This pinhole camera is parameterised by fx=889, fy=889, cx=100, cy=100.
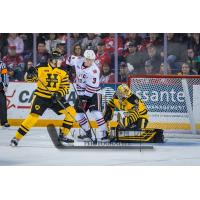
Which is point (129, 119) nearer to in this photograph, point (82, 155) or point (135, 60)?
point (135, 60)

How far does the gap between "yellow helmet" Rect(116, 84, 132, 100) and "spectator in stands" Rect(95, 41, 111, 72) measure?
25 centimetres

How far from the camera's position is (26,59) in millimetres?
7809

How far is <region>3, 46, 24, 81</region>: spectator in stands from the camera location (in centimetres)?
779

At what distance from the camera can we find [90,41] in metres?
7.66

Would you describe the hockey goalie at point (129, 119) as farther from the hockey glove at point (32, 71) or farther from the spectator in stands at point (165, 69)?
the hockey glove at point (32, 71)

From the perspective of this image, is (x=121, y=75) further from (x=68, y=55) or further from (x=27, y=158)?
(x=27, y=158)

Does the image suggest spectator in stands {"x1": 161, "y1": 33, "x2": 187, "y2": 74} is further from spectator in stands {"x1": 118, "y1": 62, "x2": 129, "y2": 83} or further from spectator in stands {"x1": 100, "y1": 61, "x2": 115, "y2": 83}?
spectator in stands {"x1": 100, "y1": 61, "x2": 115, "y2": 83}

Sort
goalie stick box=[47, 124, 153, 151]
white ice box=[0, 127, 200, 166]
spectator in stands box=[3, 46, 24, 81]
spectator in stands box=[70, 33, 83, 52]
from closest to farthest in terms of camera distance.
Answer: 1. white ice box=[0, 127, 200, 166]
2. goalie stick box=[47, 124, 153, 151]
3. spectator in stands box=[70, 33, 83, 52]
4. spectator in stands box=[3, 46, 24, 81]

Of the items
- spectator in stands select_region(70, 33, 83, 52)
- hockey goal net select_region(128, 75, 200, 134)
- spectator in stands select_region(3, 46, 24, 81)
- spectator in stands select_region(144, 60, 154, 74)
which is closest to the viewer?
spectator in stands select_region(70, 33, 83, 52)

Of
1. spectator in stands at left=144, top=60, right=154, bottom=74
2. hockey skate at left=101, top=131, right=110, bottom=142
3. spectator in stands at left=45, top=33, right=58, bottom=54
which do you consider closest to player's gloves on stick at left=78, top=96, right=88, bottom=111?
hockey skate at left=101, top=131, right=110, bottom=142

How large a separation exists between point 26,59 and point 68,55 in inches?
21.4

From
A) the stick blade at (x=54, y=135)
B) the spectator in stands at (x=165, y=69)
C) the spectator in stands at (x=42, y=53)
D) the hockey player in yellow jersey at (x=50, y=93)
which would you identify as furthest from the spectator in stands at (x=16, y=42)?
the spectator in stands at (x=165, y=69)

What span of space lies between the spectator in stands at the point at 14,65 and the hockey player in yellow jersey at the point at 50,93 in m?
0.19

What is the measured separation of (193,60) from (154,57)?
0.37m
